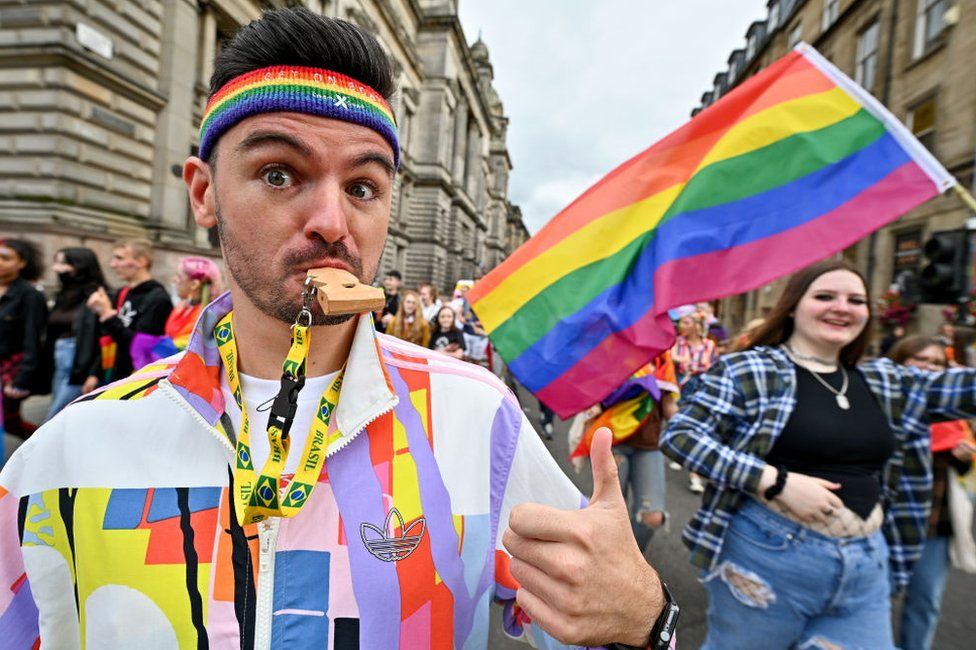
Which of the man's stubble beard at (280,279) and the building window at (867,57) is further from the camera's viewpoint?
the building window at (867,57)

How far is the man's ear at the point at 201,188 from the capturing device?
121cm

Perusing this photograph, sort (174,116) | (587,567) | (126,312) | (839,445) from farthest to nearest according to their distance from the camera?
(174,116)
(126,312)
(839,445)
(587,567)

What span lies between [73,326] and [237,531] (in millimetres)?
4505

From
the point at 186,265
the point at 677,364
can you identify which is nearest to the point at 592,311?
the point at 186,265

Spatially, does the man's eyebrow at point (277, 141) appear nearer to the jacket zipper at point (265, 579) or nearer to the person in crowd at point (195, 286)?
the jacket zipper at point (265, 579)

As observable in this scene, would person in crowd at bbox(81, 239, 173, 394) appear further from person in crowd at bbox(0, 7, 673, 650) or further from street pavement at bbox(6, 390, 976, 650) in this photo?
person in crowd at bbox(0, 7, 673, 650)

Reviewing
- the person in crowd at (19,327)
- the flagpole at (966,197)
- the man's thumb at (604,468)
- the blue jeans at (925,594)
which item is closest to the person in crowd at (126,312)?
the person in crowd at (19,327)

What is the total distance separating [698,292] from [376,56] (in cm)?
201

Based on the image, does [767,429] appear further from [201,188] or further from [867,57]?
[867,57]

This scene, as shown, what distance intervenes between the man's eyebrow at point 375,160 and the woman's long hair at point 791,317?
2015mm

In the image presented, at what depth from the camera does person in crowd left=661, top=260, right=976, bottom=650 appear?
192cm

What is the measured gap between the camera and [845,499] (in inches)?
77.9

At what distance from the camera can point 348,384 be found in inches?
44.3

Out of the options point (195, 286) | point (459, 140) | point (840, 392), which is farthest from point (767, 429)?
point (459, 140)
